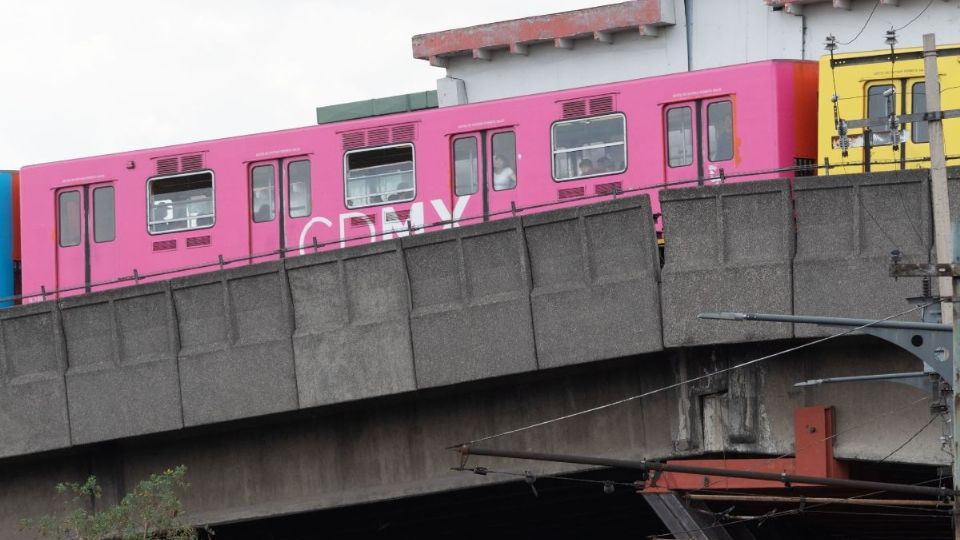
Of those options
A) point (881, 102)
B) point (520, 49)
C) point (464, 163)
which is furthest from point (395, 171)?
point (520, 49)

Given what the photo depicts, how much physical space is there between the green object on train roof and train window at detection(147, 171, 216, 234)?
16.5 metres

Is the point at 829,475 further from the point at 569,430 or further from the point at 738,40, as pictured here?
the point at 738,40

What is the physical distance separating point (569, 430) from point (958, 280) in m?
6.91

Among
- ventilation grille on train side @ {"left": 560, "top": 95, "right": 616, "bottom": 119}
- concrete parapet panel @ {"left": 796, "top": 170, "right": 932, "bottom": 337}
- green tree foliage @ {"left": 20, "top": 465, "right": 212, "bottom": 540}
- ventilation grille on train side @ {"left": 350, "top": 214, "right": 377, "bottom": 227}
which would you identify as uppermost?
ventilation grille on train side @ {"left": 560, "top": 95, "right": 616, "bottom": 119}

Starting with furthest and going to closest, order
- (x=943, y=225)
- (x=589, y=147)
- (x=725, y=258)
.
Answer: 1. (x=589, y=147)
2. (x=725, y=258)
3. (x=943, y=225)

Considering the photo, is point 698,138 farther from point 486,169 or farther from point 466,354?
point 466,354

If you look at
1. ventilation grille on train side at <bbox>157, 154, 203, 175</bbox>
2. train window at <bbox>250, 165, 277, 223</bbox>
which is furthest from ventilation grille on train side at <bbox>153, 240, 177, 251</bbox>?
train window at <bbox>250, 165, 277, 223</bbox>

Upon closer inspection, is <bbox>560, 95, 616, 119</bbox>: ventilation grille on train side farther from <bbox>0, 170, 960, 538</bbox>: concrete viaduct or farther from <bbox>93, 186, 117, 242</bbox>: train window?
<bbox>93, 186, 117, 242</bbox>: train window

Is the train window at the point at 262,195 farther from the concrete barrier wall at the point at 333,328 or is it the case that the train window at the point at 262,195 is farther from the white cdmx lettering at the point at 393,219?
the concrete barrier wall at the point at 333,328

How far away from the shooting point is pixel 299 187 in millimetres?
31312

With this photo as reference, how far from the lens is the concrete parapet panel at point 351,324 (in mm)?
25781

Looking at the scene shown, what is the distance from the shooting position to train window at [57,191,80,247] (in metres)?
32.5

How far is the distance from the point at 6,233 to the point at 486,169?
31.1 ft

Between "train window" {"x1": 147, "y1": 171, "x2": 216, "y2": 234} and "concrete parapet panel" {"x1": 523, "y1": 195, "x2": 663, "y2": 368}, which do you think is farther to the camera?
"train window" {"x1": 147, "y1": 171, "x2": 216, "y2": 234}
